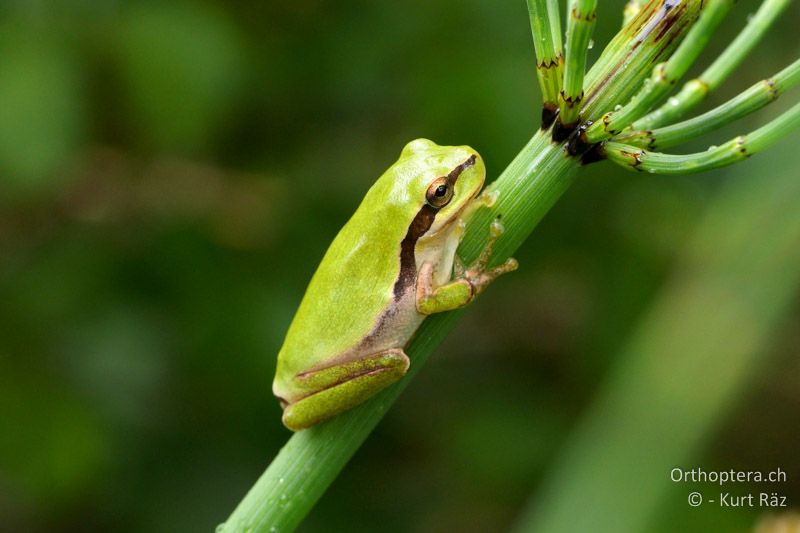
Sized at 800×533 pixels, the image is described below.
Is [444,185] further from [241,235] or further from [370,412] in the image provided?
[241,235]

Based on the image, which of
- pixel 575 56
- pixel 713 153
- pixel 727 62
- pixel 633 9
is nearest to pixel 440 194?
pixel 633 9

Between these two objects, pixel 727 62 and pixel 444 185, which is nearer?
pixel 727 62

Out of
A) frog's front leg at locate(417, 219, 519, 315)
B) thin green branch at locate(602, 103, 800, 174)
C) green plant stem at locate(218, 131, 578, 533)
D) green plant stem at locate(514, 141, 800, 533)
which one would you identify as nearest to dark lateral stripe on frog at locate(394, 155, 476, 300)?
frog's front leg at locate(417, 219, 519, 315)

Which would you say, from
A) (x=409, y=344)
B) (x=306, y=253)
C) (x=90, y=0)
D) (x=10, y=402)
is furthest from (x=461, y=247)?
(x=10, y=402)

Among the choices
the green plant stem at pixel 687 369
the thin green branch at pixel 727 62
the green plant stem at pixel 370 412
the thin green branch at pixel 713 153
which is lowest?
the green plant stem at pixel 687 369

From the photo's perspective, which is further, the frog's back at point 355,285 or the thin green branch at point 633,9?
the frog's back at point 355,285

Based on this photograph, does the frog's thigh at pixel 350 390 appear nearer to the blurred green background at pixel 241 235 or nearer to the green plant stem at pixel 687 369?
the green plant stem at pixel 687 369

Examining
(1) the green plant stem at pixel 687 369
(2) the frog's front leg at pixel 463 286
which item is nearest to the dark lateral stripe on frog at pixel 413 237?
(2) the frog's front leg at pixel 463 286
